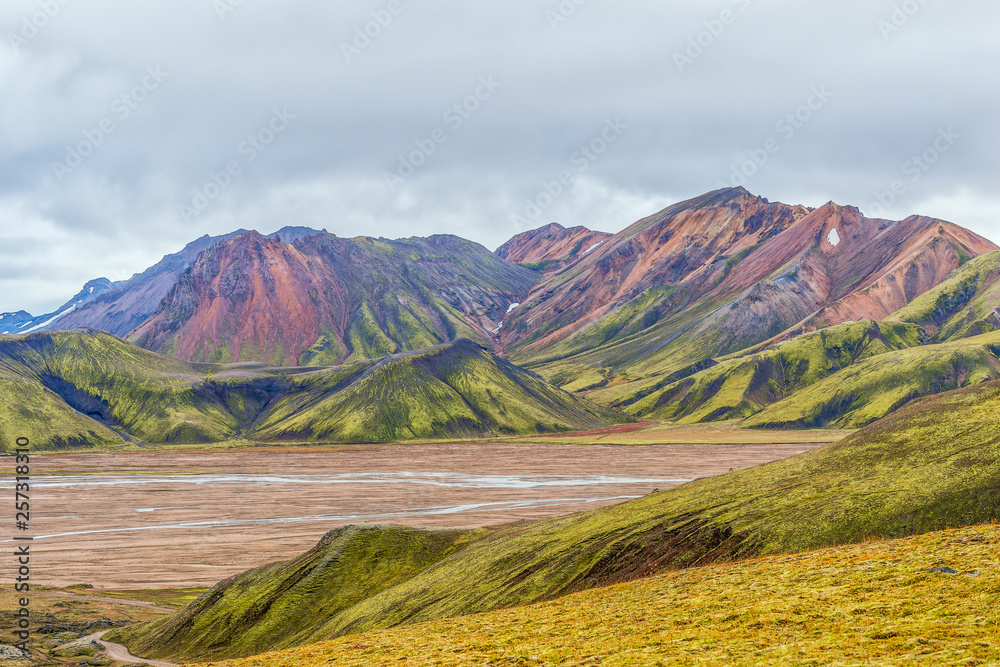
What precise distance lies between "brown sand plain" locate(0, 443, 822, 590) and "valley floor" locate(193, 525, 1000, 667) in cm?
6353

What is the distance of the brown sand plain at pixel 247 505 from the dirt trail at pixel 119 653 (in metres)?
22.8

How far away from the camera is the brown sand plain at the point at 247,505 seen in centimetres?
9500

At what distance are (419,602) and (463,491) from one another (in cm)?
10575

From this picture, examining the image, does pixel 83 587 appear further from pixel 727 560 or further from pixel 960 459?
pixel 960 459

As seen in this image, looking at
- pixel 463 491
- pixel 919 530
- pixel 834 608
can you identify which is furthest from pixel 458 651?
pixel 463 491

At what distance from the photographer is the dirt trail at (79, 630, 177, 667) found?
5148cm

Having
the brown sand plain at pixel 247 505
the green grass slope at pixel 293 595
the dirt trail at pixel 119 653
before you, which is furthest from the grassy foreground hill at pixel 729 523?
the brown sand plain at pixel 247 505

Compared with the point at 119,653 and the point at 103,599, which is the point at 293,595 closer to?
the point at 119,653

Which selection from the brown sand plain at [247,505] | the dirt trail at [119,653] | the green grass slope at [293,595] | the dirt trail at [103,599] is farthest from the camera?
the brown sand plain at [247,505]

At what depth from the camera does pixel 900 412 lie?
172ft

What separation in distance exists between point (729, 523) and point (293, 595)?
34.5 meters

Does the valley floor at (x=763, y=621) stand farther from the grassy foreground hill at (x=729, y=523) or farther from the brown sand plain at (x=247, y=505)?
the brown sand plain at (x=247, y=505)

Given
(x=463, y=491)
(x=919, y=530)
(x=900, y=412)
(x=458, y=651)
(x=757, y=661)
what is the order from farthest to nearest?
(x=463, y=491) < (x=900, y=412) < (x=919, y=530) < (x=458, y=651) < (x=757, y=661)

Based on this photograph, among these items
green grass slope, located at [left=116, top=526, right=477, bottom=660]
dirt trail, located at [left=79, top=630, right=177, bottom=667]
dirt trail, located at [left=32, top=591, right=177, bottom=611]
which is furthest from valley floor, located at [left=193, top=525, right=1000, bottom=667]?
dirt trail, located at [left=32, top=591, right=177, bottom=611]
